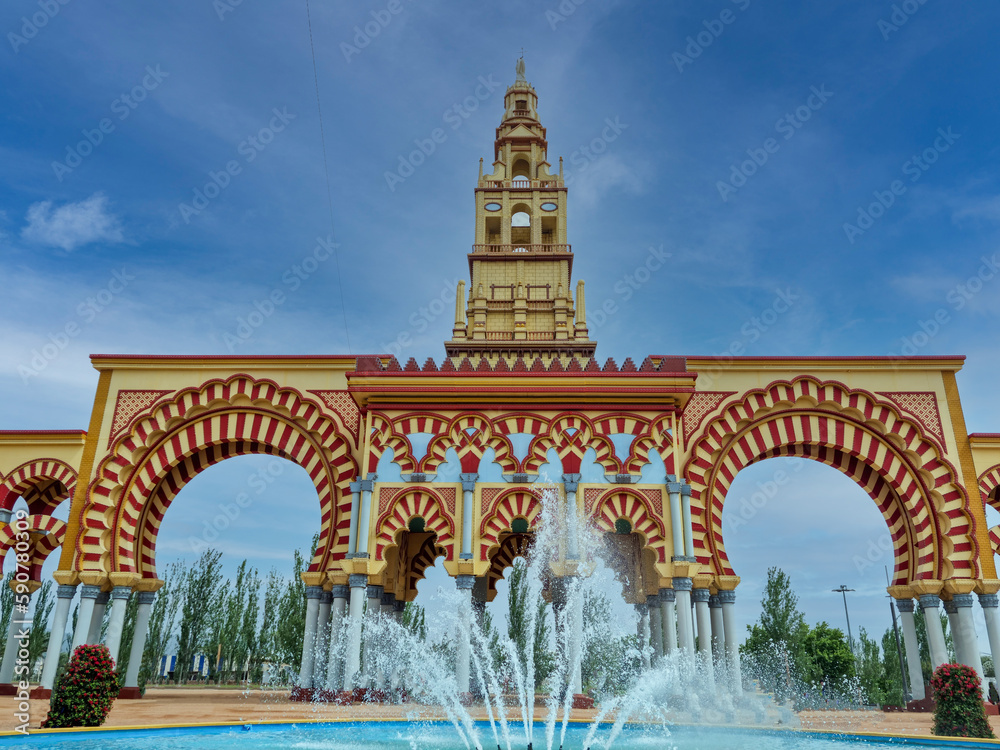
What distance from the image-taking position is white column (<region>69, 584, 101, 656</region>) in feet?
54.0

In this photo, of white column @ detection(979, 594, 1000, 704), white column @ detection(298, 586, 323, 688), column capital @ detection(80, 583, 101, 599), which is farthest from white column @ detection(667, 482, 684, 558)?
column capital @ detection(80, 583, 101, 599)

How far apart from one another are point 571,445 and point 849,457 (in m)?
7.59

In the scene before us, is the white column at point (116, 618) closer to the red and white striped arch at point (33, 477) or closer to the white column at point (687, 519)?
the red and white striped arch at point (33, 477)

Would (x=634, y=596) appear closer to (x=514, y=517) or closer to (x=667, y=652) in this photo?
(x=667, y=652)

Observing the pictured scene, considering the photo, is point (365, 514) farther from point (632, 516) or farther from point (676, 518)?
point (676, 518)

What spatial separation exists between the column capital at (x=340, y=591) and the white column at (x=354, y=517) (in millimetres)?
803

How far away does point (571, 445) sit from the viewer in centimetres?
1645

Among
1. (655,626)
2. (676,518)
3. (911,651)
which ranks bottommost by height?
(911,651)

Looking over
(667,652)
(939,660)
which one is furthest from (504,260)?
(939,660)

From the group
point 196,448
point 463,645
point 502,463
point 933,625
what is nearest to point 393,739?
point 463,645

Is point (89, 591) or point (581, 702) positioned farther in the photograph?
point (89, 591)

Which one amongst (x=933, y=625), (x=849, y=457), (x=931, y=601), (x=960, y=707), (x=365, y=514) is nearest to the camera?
(x=960, y=707)

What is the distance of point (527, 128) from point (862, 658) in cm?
2740

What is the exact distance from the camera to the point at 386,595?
1933cm
